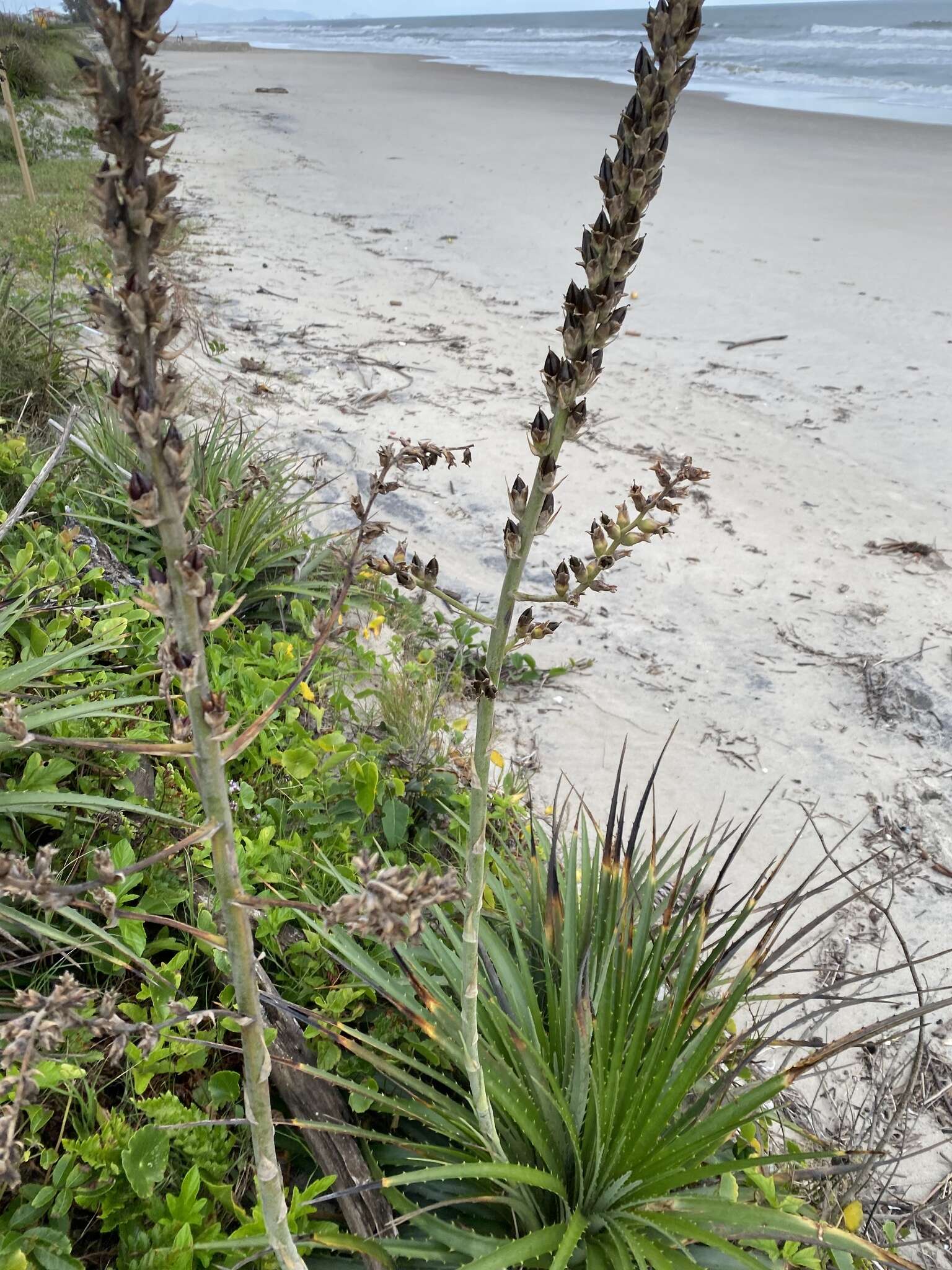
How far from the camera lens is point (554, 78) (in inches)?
1253

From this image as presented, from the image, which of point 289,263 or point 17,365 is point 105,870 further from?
point 289,263

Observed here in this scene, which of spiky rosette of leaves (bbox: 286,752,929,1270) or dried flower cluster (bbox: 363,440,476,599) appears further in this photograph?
spiky rosette of leaves (bbox: 286,752,929,1270)

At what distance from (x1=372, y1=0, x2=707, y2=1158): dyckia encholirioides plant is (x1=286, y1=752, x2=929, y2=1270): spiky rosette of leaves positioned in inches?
14.1

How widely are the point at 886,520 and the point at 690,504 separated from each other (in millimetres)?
1212

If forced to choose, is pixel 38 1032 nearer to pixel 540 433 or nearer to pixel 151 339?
pixel 151 339

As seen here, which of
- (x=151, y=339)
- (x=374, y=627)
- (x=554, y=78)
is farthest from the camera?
(x=554, y=78)

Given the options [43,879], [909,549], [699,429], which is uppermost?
[43,879]

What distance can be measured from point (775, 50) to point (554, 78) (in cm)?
1742

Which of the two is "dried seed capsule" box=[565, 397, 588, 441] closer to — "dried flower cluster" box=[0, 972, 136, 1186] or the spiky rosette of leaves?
"dried flower cluster" box=[0, 972, 136, 1186]

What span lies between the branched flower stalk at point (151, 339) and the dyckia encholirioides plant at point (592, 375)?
395 millimetres

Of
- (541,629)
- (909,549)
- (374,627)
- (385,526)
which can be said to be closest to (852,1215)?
(541,629)

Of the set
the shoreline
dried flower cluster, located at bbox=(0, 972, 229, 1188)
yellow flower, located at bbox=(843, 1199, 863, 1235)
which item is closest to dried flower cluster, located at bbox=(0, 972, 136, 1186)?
dried flower cluster, located at bbox=(0, 972, 229, 1188)

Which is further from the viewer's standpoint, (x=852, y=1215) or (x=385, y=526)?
(x=852, y=1215)

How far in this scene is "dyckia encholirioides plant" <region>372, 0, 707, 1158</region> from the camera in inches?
35.1
